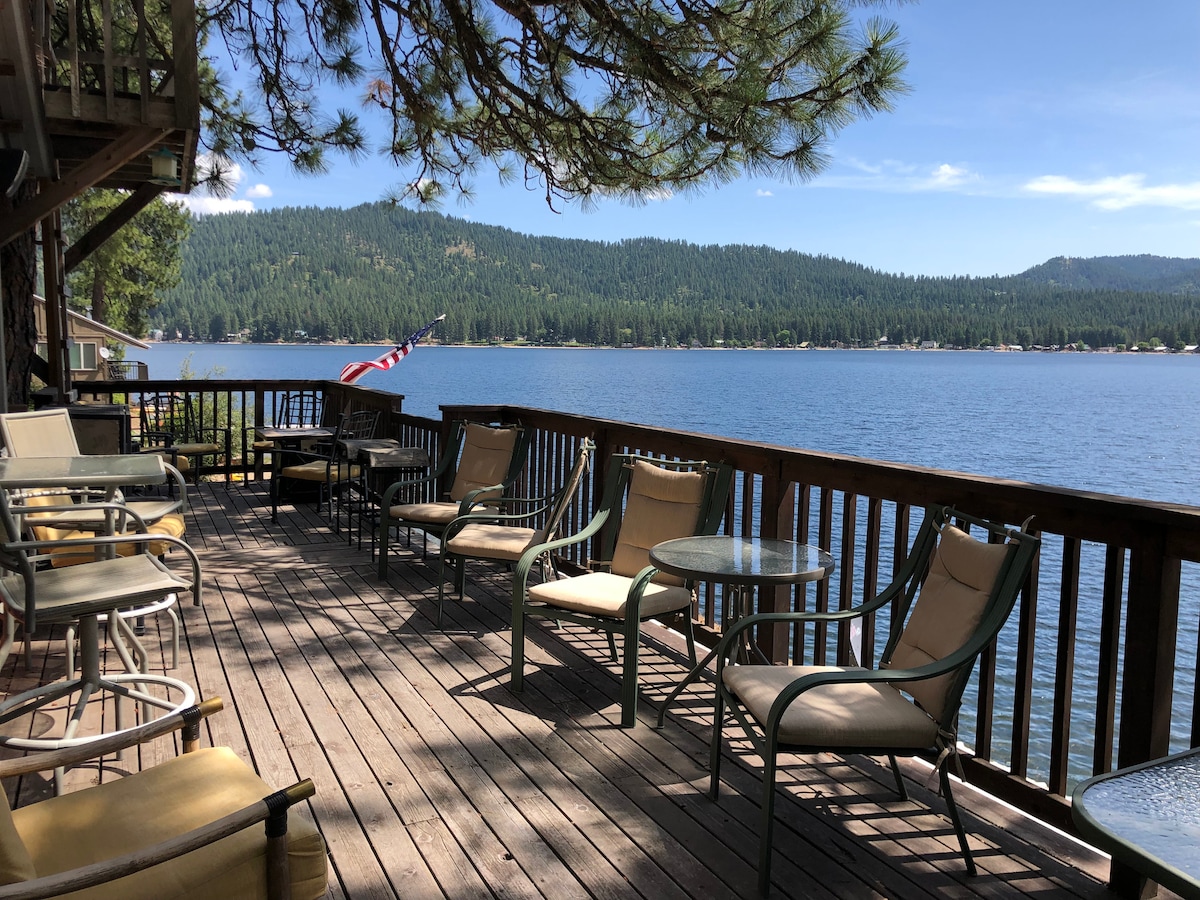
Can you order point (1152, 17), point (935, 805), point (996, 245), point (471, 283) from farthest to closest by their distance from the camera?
1. point (471, 283)
2. point (996, 245)
3. point (1152, 17)
4. point (935, 805)

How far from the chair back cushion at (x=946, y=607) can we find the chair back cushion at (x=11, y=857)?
2100 millimetres

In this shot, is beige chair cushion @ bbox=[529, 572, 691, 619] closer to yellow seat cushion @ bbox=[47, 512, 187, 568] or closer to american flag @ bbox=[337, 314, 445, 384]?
yellow seat cushion @ bbox=[47, 512, 187, 568]

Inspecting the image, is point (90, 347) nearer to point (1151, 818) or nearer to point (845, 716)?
point (845, 716)

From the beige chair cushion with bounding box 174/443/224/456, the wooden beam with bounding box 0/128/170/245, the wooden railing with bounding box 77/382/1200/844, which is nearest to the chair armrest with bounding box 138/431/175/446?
the beige chair cushion with bounding box 174/443/224/456

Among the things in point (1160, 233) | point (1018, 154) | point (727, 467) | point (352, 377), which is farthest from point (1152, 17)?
point (727, 467)

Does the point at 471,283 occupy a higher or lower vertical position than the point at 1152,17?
lower

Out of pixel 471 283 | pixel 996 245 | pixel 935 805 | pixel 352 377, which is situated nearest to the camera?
pixel 935 805

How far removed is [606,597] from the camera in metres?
3.67

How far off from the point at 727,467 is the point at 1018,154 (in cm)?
8121

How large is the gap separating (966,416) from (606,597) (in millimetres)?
42881

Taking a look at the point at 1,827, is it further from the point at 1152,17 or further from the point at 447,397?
the point at 1152,17

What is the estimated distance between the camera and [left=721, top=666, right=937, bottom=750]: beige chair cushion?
7.80ft

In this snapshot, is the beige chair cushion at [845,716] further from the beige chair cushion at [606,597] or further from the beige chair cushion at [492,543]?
the beige chair cushion at [492,543]

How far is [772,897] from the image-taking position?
2252mm
